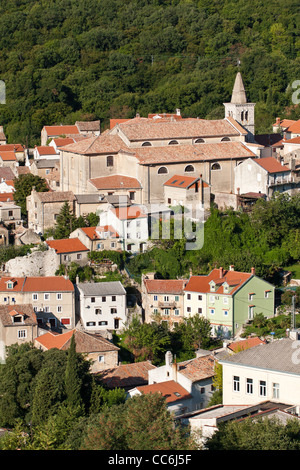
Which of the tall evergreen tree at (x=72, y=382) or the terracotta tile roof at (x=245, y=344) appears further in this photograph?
the terracotta tile roof at (x=245, y=344)

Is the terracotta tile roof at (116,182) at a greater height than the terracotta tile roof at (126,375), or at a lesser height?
greater

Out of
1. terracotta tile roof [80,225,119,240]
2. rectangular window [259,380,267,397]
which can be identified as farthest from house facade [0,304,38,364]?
rectangular window [259,380,267,397]

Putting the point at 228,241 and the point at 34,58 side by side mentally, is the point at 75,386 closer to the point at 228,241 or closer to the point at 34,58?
the point at 228,241

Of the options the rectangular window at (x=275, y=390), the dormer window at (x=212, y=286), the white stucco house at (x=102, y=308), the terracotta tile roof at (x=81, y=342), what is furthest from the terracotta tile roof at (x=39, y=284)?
the rectangular window at (x=275, y=390)

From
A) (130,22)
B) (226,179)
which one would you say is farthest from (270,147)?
(130,22)

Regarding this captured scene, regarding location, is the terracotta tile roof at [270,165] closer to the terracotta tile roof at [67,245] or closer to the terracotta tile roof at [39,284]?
the terracotta tile roof at [67,245]

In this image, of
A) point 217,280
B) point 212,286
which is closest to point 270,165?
point 217,280
